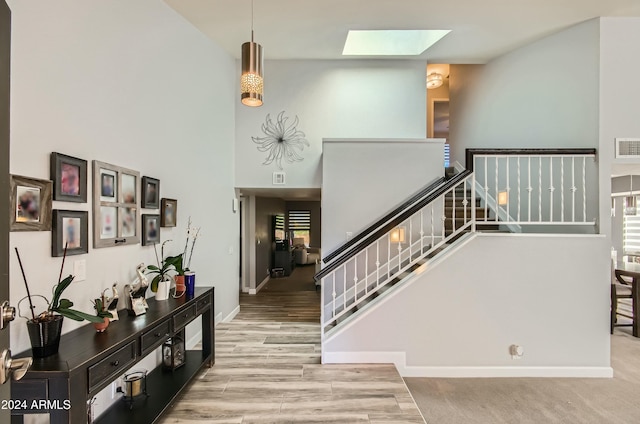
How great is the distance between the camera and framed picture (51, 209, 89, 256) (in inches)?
70.7

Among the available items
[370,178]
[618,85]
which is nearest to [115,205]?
[370,178]

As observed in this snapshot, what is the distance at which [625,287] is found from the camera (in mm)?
4938

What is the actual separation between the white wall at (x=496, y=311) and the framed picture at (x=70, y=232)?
7.59ft

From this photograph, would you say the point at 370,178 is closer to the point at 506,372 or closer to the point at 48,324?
the point at 506,372

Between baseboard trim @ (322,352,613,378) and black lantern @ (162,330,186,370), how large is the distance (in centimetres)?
139

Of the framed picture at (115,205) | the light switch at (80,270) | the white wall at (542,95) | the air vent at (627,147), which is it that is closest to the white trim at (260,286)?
the framed picture at (115,205)

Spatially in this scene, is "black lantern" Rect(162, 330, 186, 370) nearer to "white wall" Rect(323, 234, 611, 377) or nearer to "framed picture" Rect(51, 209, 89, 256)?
"framed picture" Rect(51, 209, 89, 256)

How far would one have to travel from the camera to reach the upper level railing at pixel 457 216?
3.16m

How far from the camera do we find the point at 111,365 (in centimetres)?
171

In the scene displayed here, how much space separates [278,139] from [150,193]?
2.30 m

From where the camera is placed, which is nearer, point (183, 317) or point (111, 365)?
point (111, 365)

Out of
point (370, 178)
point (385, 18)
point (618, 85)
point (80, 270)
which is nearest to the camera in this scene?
point (80, 270)

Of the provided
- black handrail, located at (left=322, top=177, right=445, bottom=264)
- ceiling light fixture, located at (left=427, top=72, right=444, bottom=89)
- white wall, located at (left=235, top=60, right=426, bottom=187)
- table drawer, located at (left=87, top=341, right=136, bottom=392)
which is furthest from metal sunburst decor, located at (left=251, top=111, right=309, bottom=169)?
ceiling light fixture, located at (left=427, top=72, right=444, bottom=89)

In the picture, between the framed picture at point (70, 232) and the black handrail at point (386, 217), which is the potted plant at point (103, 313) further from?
the black handrail at point (386, 217)
